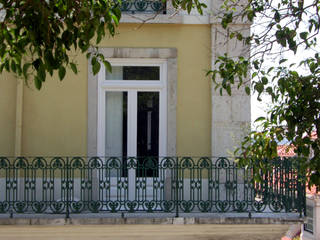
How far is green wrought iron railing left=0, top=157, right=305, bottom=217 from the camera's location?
880 centimetres

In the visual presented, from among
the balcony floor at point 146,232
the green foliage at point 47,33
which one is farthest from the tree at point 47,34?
the balcony floor at point 146,232

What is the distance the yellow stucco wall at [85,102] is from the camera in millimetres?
9883

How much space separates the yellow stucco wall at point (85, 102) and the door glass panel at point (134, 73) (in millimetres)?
428

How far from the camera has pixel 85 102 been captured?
9.92m

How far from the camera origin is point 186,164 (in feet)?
29.1

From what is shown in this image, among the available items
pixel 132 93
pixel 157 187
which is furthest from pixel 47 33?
pixel 132 93

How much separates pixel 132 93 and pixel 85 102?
2.89 feet

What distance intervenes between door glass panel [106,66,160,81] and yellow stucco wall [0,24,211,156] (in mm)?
428

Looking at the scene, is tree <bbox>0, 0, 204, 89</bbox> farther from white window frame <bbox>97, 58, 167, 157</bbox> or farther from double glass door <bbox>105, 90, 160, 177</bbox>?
double glass door <bbox>105, 90, 160, 177</bbox>

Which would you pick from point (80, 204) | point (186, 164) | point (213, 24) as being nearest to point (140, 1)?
point (213, 24)

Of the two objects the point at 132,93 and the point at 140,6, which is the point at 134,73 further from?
the point at 140,6

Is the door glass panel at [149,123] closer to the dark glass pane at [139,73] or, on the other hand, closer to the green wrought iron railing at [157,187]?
the dark glass pane at [139,73]

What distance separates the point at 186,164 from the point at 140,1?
322 centimetres

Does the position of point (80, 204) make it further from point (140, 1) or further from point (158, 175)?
point (140, 1)
